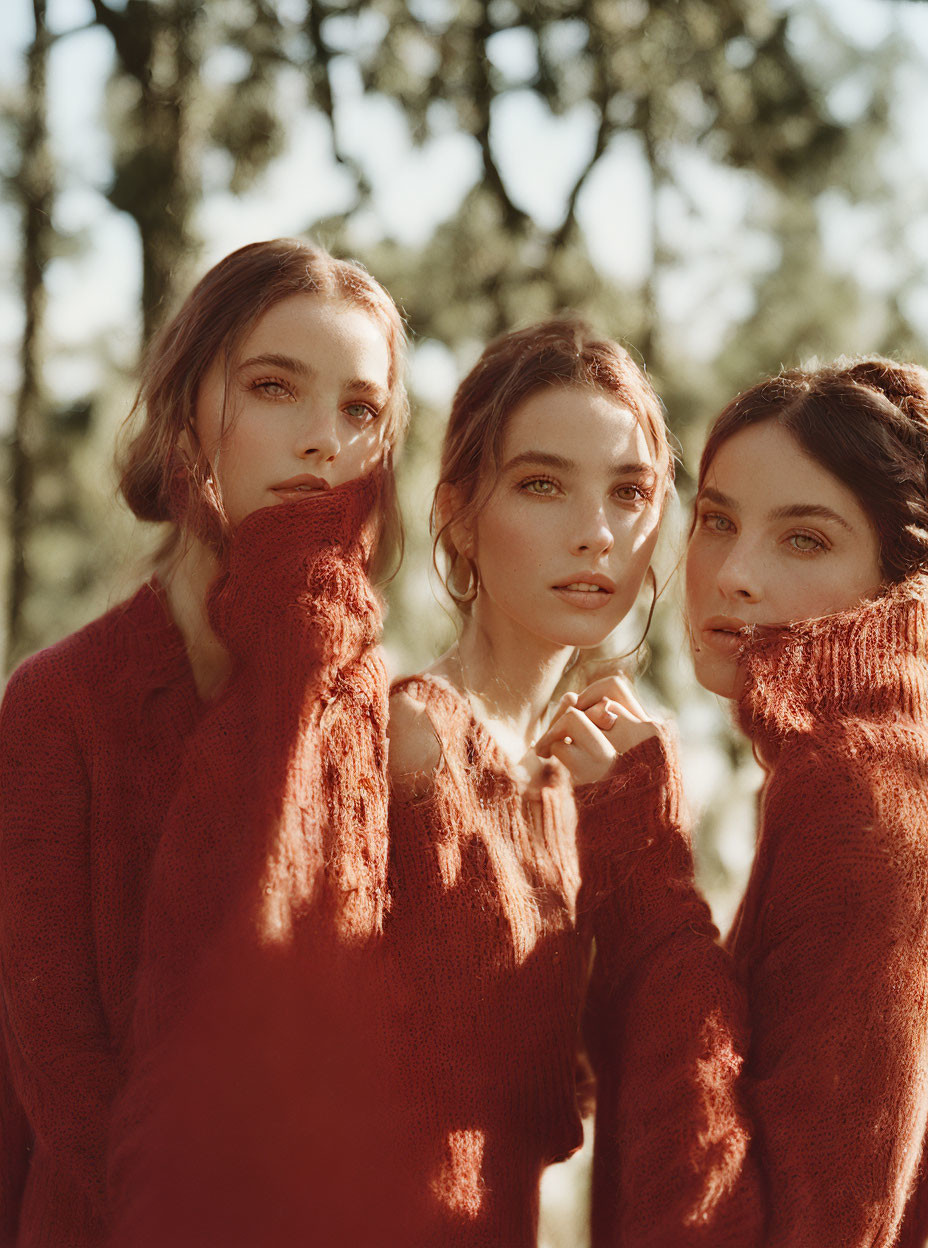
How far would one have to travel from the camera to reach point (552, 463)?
1.81m

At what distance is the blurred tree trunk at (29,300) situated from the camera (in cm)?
386

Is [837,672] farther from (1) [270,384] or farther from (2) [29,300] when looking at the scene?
(2) [29,300]

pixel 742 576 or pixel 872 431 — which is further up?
pixel 872 431

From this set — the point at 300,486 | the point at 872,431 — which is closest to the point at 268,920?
the point at 300,486

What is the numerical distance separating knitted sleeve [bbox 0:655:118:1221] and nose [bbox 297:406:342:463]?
0.47 meters

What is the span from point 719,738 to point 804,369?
245cm

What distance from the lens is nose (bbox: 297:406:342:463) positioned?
1683mm

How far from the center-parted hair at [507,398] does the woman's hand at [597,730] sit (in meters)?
0.27

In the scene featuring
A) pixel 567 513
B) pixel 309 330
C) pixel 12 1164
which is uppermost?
pixel 309 330

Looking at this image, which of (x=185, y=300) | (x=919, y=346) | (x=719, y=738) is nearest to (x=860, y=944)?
(x=185, y=300)

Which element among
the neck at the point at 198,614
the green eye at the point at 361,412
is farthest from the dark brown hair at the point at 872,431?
the neck at the point at 198,614

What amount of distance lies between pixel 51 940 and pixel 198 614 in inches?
19.1

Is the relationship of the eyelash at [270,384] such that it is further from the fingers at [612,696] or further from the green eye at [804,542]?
the green eye at [804,542]

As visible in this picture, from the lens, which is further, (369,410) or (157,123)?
(157,123)
